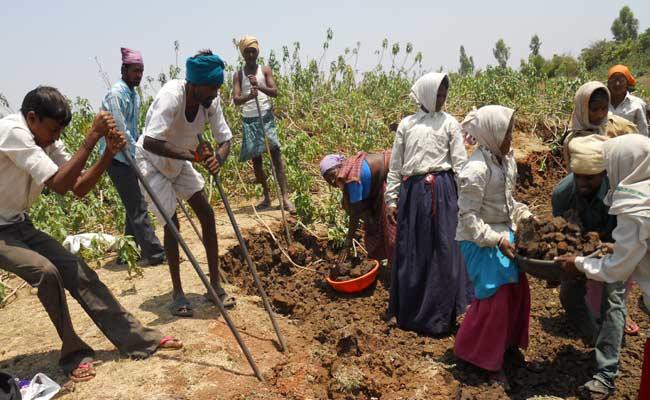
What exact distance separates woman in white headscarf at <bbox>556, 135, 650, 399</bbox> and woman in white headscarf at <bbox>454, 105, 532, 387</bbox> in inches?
24.7

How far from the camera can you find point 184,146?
3.83 meters

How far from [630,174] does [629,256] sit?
14.0 inches

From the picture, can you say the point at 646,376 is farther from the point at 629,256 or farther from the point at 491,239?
the point at 491,239

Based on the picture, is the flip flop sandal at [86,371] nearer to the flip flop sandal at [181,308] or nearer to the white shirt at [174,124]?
the flip flop sandal at [181,308]

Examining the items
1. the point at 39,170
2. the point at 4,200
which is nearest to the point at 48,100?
the point at 39,170

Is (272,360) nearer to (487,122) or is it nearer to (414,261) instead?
(414,261)

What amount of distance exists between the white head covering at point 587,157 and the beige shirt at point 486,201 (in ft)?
1.11

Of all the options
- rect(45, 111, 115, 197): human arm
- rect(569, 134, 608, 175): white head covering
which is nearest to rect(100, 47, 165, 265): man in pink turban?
rect(45, 111, 115, 197): human arm

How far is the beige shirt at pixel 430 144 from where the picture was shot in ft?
12.9

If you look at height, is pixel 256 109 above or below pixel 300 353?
above

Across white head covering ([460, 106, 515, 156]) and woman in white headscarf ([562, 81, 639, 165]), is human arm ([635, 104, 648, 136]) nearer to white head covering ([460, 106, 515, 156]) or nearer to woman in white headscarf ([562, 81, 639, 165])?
woman in white headscarf ([562, 81, 639, 165])

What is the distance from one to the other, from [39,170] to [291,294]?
271 centimetres

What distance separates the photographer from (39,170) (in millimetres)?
2826

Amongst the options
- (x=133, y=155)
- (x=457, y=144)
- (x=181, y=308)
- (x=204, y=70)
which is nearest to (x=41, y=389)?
(x=181, y=308)
